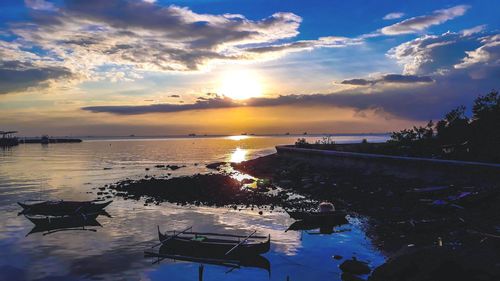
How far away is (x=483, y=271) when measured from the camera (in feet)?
42.1

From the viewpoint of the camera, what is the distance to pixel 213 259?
1983cm

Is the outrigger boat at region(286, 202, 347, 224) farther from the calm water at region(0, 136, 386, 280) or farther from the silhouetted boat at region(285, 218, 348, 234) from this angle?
the calm water at region(0, 136, 386, 280)

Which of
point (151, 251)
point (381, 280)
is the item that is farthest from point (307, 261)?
point (151, 251)

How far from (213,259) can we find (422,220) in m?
14.1

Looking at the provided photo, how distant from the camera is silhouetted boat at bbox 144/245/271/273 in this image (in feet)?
64.3

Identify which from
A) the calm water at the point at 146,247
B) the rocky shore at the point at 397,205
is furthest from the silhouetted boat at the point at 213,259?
the rocky shore at the point at 397,205

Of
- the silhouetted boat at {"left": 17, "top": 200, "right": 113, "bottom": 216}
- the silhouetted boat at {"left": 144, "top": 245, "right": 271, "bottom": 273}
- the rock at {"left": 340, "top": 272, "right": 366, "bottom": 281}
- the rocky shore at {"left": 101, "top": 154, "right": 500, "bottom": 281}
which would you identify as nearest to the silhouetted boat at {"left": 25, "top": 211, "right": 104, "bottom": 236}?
the silhouetted boat at {"left": 17, "top": 200, "right": 113, "bottom": 216}

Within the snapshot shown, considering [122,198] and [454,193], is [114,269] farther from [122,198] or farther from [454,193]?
[454,193]

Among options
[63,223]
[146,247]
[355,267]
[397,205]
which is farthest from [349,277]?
[63,223]

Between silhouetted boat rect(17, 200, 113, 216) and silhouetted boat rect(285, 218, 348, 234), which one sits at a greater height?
silhouetted boat rect(17, 200, 113, 216)

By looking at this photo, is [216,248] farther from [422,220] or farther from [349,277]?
[422,220]

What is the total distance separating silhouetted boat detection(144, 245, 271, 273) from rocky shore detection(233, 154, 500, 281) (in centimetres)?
614

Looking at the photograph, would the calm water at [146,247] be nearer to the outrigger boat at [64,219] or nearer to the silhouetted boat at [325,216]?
the outrigger boat at [64,219]

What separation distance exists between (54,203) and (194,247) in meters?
16.6
